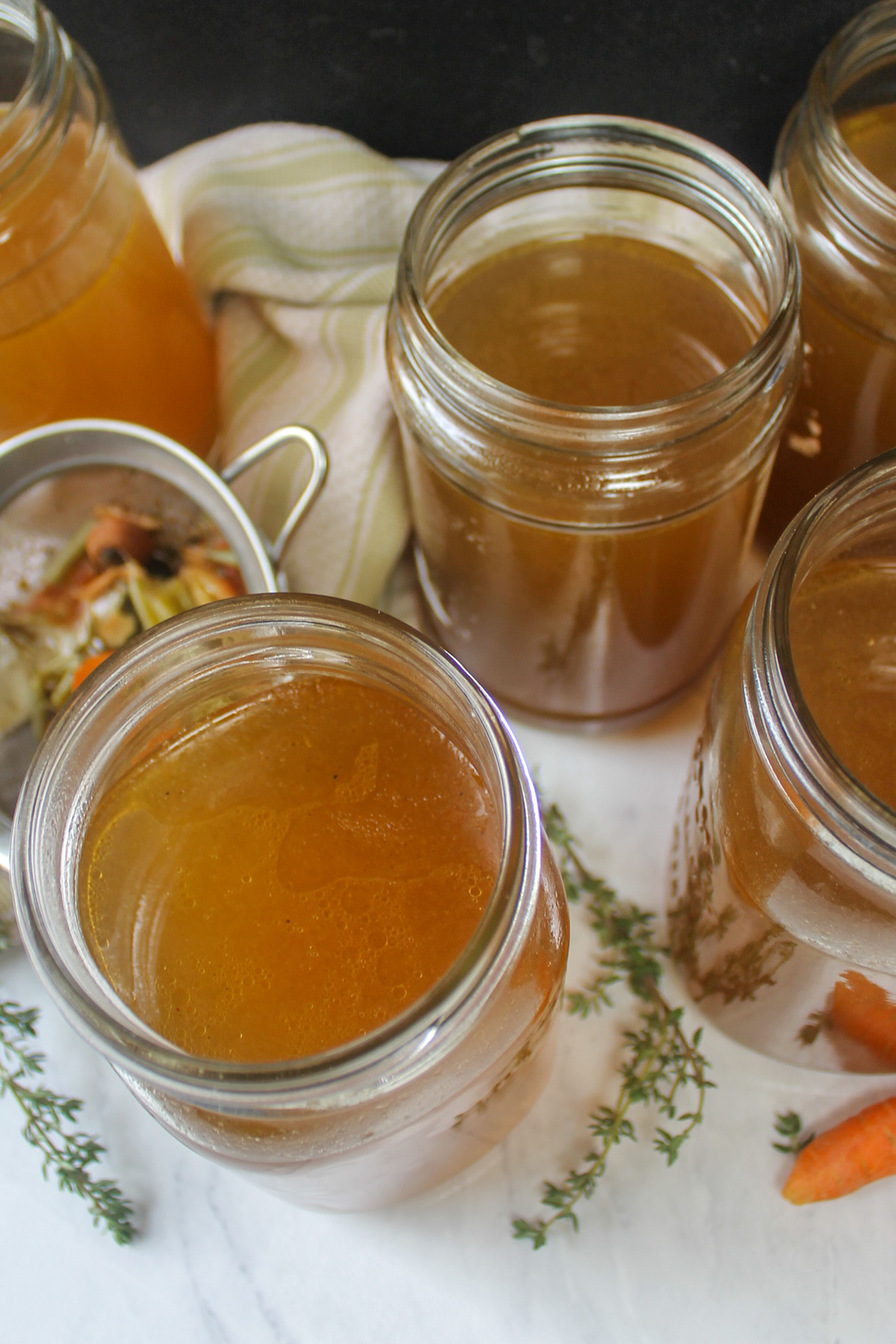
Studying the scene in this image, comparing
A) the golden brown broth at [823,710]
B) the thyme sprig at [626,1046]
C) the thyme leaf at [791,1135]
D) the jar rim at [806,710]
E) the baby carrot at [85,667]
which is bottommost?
the thyme leaf at [791,1135]

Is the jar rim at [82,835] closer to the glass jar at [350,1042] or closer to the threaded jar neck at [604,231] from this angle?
the glass jar at [350,1042]

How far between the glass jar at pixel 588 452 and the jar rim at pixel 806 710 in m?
0.10

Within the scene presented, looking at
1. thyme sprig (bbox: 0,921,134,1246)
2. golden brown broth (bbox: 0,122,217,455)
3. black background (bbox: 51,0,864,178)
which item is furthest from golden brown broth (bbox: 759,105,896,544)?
thyme sprig (bbox: 0,921,134,1246)

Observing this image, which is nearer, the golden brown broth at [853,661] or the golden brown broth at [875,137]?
the golden brown broth at [853,661]

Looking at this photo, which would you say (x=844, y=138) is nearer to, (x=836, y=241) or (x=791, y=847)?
(x=836, y=241)

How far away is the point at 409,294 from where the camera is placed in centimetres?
71

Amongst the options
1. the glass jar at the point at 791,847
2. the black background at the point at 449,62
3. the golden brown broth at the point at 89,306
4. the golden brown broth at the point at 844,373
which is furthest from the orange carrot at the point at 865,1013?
the black background at the point at 449,62

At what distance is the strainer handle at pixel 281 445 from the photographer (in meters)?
0.87

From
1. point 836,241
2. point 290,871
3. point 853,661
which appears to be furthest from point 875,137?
point 290,871

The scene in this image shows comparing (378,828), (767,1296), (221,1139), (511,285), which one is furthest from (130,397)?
(767,1296)

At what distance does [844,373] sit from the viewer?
0.80 m

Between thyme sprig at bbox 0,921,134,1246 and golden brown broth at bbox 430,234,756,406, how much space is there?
1.79ft

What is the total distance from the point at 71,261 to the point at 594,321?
14.7 inches

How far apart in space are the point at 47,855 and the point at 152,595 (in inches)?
16.0
